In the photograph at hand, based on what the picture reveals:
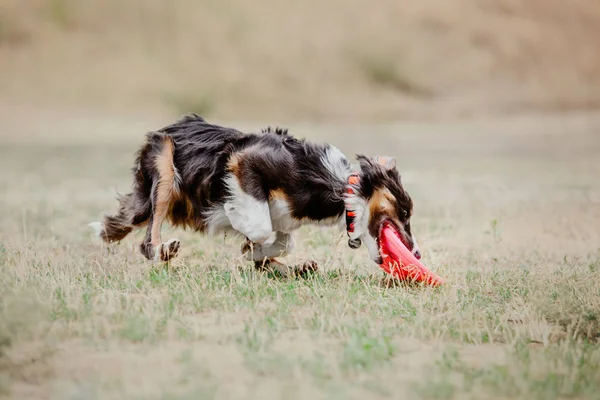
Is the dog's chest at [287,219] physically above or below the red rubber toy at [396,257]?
above

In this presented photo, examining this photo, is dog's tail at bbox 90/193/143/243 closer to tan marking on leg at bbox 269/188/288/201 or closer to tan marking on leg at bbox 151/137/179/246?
tan marking on leg at bbox 151/137/179/246

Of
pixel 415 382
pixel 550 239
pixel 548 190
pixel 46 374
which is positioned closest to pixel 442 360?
pixel 415 382

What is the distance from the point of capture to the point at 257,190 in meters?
6.24

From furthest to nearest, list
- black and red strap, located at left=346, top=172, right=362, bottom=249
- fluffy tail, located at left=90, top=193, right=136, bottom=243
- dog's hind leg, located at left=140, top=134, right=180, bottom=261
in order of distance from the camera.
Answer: fluffy tail, located at left=90, top=193, right=136, bottom=243, dog's hind leg, located at left=140, top=134, right=180, bottom=261, black and red strap, located at left=346, top=172, right=362, bottom=249

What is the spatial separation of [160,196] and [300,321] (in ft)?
6.50

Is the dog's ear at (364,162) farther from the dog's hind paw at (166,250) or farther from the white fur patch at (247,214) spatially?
the dog's hind paw at (166,250)

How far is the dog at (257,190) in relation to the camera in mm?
6039

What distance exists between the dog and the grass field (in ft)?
1.03

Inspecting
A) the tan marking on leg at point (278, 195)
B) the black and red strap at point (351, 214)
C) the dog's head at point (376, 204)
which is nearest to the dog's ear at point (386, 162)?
the dog's head at point (376, 204)

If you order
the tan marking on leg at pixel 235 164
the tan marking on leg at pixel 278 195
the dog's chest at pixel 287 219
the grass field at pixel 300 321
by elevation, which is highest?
the tan marking on leg at pixel 235 164

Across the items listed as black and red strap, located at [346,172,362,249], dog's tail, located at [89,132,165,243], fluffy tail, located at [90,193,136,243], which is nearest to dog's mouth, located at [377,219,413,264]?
black and red strap, located at [346,172,362,249]

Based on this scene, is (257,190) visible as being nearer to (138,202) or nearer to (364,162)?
(364,162)

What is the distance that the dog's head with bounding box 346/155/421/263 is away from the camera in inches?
235

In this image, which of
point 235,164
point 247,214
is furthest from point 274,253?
point 235,164
